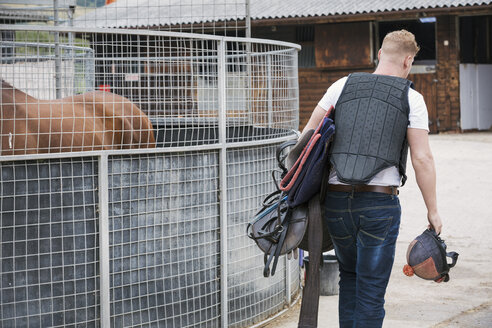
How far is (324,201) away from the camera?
3.96 meters

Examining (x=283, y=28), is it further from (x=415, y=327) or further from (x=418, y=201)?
(x=415, y=327)

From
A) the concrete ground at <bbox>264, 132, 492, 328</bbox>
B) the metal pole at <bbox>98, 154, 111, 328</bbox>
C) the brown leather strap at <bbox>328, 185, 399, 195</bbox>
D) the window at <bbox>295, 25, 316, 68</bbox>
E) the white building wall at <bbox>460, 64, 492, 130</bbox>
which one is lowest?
the concrete ground at <bbox>264, 132, 492, 328</bbox>

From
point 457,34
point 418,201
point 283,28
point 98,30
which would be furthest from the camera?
point 283,28

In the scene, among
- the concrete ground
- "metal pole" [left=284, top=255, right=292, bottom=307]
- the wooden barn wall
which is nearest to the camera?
the concrete ground

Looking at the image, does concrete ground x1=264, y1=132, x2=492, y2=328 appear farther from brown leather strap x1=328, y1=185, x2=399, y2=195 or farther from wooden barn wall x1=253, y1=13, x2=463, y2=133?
wooden barn wall x1=253, y1=13, x2=463, y2=133

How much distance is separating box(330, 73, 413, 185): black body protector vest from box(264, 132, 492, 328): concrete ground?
2.01m

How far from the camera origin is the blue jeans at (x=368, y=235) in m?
3.80

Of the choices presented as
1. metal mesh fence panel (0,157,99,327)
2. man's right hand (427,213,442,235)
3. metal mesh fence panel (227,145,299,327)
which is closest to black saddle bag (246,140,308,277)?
man's right hand (427,213,442,235)

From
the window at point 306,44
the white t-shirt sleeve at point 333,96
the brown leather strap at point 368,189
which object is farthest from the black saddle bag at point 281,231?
the window at point 306,44

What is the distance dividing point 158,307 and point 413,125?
1995 millimetres

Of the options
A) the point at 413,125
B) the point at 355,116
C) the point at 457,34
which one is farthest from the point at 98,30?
the point at 457,34

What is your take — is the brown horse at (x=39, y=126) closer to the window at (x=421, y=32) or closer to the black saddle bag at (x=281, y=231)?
the black saddle bag at (x=281, y=231)

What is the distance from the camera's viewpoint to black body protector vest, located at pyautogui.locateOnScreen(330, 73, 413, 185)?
3744 mm

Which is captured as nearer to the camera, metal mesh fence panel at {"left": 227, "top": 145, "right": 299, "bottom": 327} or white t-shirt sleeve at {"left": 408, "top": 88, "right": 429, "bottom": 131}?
white t-shirt sleeve at {"left": 408, "top": 88, "right": 429, "bottom": 131}
